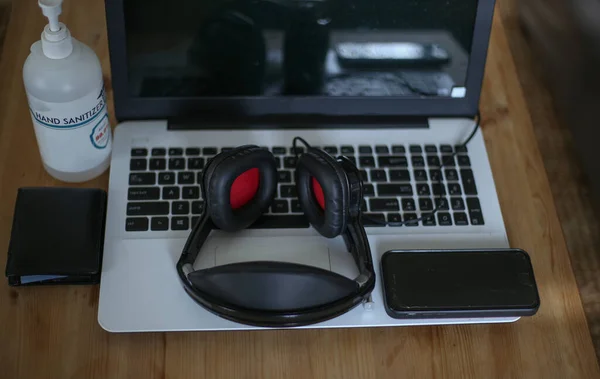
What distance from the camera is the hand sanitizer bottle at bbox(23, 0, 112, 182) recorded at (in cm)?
68

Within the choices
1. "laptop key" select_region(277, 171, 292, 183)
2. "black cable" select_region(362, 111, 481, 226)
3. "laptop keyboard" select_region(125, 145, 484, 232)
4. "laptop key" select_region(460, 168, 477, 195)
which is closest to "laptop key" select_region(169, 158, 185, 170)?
"laptop keyboard" select_region(125, 145, 484, 232)

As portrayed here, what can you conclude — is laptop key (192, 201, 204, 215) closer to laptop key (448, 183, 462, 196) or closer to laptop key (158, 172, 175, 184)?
laptop key (158, 172, 175, 184)

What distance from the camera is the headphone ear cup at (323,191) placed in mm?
672

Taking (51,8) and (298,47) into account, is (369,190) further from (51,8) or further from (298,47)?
(51,8)

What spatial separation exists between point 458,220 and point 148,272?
0.33 m

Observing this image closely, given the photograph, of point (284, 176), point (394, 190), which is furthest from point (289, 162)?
point (394, 190)

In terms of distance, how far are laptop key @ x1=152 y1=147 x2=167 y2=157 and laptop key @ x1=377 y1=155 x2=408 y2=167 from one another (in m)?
0.24

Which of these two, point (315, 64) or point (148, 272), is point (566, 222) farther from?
point (148, 272)

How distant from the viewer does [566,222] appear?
0.82 meters

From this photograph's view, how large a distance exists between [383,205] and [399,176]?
4 cm

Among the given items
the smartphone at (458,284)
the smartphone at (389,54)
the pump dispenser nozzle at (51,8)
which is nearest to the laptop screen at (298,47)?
the smartphone at (389,54)

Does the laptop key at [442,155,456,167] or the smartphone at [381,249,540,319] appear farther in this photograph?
the laptop key at [442,155,456,167]

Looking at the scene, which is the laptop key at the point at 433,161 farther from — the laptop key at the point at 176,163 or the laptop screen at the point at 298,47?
the laptop key at the point at 176,163

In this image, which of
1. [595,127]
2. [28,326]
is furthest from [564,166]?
[28,326]
